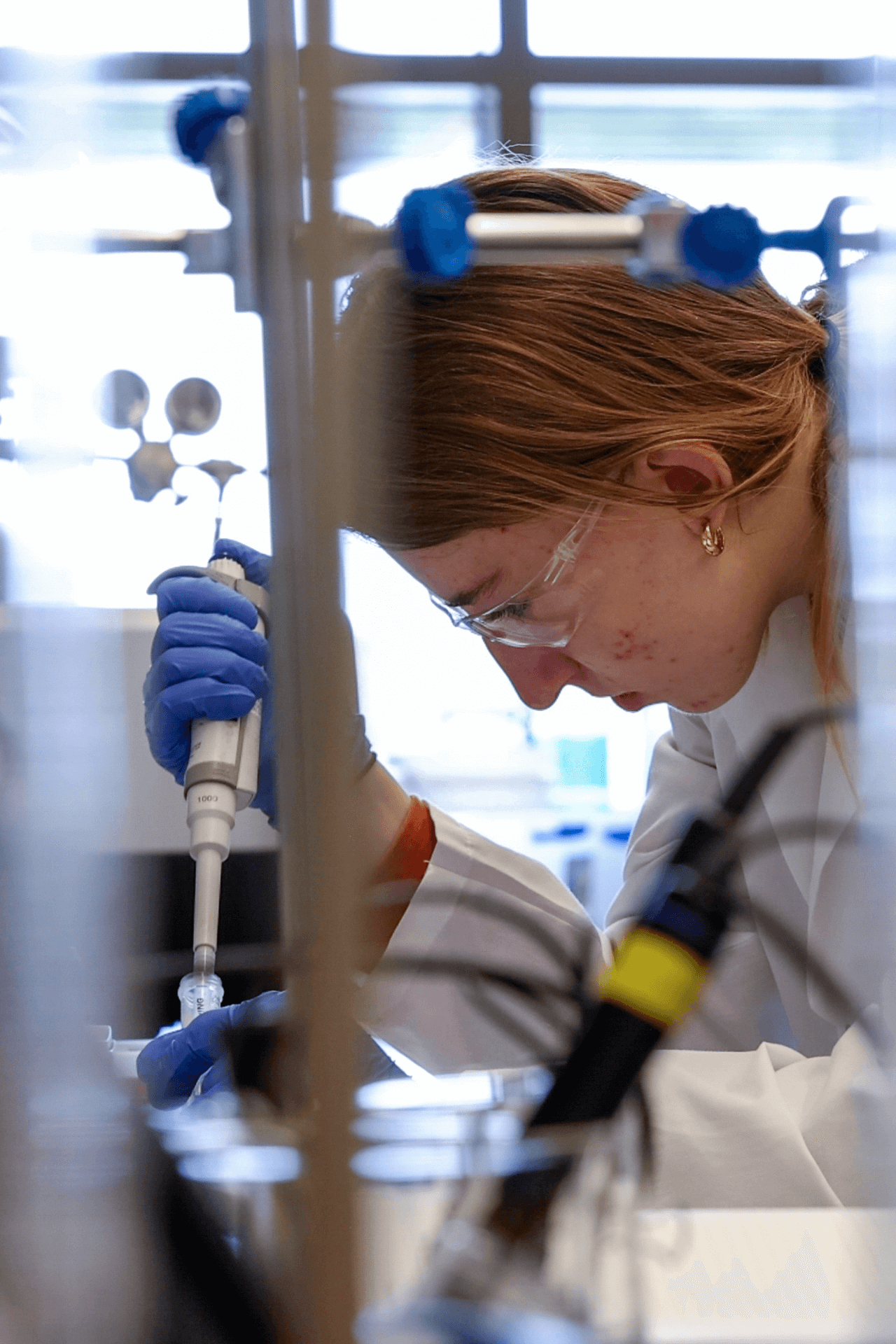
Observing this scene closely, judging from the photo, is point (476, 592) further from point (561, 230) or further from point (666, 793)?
point (561, 230)

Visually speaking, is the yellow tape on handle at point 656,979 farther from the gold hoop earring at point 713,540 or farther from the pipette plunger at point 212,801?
the gold hoop earring at point 713,540

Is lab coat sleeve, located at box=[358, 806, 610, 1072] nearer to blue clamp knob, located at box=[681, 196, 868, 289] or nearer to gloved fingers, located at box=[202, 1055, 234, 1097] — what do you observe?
gloved fingers, located at box=[202, 1055, 234, 1097]

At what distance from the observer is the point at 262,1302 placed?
0.22 meters

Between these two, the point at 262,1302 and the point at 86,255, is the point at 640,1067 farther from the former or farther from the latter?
the point at 86,255

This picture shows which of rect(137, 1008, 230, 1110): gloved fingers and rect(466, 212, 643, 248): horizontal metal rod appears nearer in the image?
rect(466, 212, 643, 248): horizontal metal rod

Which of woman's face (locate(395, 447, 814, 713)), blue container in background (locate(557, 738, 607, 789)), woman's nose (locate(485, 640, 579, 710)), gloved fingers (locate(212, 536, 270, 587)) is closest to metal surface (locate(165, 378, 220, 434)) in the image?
gloved fingers (locate(212, 536, 270, 587))

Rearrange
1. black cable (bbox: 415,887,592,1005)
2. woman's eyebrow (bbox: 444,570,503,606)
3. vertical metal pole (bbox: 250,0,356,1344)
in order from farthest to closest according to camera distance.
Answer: woman's eyebrow (bbox: 444,570,503,606) → black cable (bbox: 415,887,592,1005) → vertical metal pole (bbox: 250,0,356,1344)

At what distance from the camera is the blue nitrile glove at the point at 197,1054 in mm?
359

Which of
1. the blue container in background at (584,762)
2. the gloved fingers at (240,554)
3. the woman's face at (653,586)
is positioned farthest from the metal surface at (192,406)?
the blue container in background at (584,762)

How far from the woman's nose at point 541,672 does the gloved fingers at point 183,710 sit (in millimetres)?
363

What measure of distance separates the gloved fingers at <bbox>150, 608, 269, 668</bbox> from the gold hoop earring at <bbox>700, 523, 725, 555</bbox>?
424 mm

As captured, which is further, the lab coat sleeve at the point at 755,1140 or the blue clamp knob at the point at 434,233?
the lab coat sleeve at the point at 755,1140

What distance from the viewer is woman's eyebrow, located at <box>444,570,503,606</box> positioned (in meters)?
0.77

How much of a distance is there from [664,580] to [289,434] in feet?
2.22
